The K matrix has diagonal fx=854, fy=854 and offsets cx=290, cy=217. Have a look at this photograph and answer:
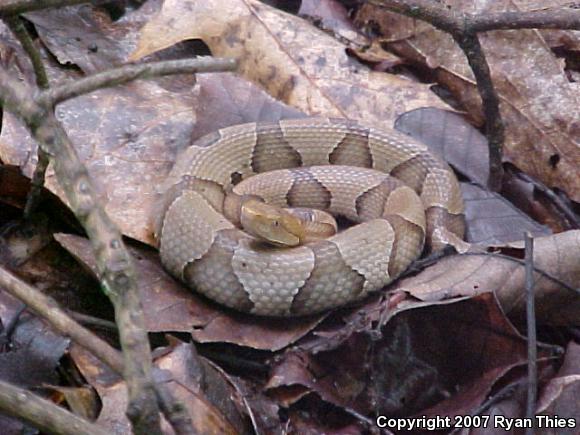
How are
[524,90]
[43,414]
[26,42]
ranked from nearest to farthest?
1. [43,414]
2. [26,42]
3. [524,90]

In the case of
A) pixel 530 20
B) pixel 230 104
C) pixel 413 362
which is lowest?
pixel 413 362

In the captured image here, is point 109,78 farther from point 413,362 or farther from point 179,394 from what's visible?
point 413,362

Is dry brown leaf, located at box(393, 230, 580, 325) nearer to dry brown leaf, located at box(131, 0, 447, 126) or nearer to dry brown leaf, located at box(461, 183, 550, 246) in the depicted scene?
dry brown leaf, located at box(461, 183, 550, 246)

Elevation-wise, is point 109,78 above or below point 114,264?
above

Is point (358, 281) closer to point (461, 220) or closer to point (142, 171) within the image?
point (461, 220)

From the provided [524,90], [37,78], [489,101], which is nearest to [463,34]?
[489,101]

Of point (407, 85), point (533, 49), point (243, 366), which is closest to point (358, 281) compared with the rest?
point (243, 366)

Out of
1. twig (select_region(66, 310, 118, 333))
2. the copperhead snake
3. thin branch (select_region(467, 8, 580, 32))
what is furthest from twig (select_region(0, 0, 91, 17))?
thin branch (select_region(467, 8, 580, 32))
